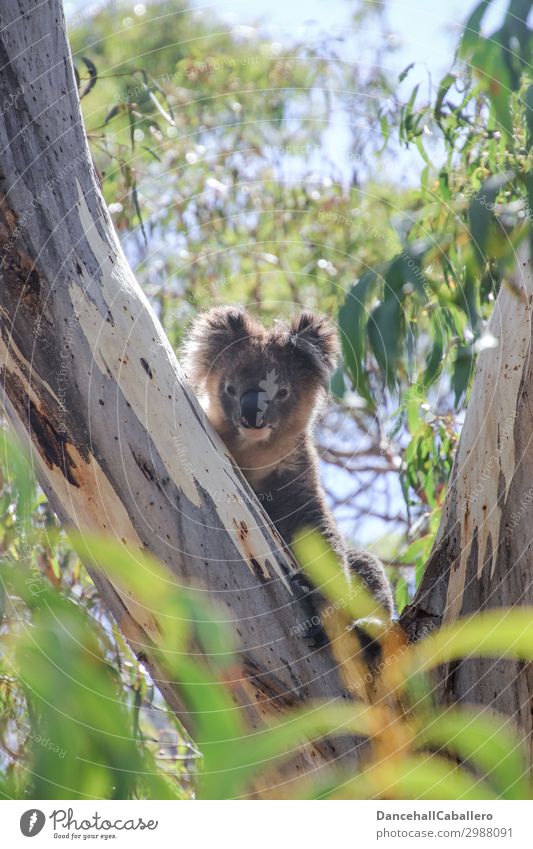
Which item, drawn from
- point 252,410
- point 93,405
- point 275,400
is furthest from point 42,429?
point 275,400

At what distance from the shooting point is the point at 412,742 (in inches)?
64.5

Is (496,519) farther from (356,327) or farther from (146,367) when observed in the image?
(146,367)

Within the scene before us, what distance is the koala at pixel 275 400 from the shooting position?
2.50 m

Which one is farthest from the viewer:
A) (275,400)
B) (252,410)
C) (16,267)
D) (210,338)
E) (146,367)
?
(210,338)

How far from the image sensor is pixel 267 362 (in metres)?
2.78

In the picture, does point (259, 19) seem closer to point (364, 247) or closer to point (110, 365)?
point (364, 247)

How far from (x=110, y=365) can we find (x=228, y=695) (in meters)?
0.59

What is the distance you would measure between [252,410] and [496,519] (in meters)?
1.03

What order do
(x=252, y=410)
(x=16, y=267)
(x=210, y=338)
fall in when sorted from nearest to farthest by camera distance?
(x=16, y=267), (x=252, y=410), (x=210, y=338)

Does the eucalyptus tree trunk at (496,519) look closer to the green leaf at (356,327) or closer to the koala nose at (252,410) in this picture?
the green leaf at (356,327)

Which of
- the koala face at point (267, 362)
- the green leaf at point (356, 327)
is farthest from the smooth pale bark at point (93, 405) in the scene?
the koala face at point (267, 362)

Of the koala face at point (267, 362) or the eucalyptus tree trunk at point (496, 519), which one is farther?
the koala face at point (267, 362)

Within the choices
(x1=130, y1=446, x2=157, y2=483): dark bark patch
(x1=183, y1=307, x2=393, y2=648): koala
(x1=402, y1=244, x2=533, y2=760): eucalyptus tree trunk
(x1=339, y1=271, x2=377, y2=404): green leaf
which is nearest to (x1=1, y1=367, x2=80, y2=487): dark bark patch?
(x1=130, y1=446, x2=157, y2=483): dark bark patch

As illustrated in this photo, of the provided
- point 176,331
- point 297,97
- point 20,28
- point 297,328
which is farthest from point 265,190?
point 20,28
